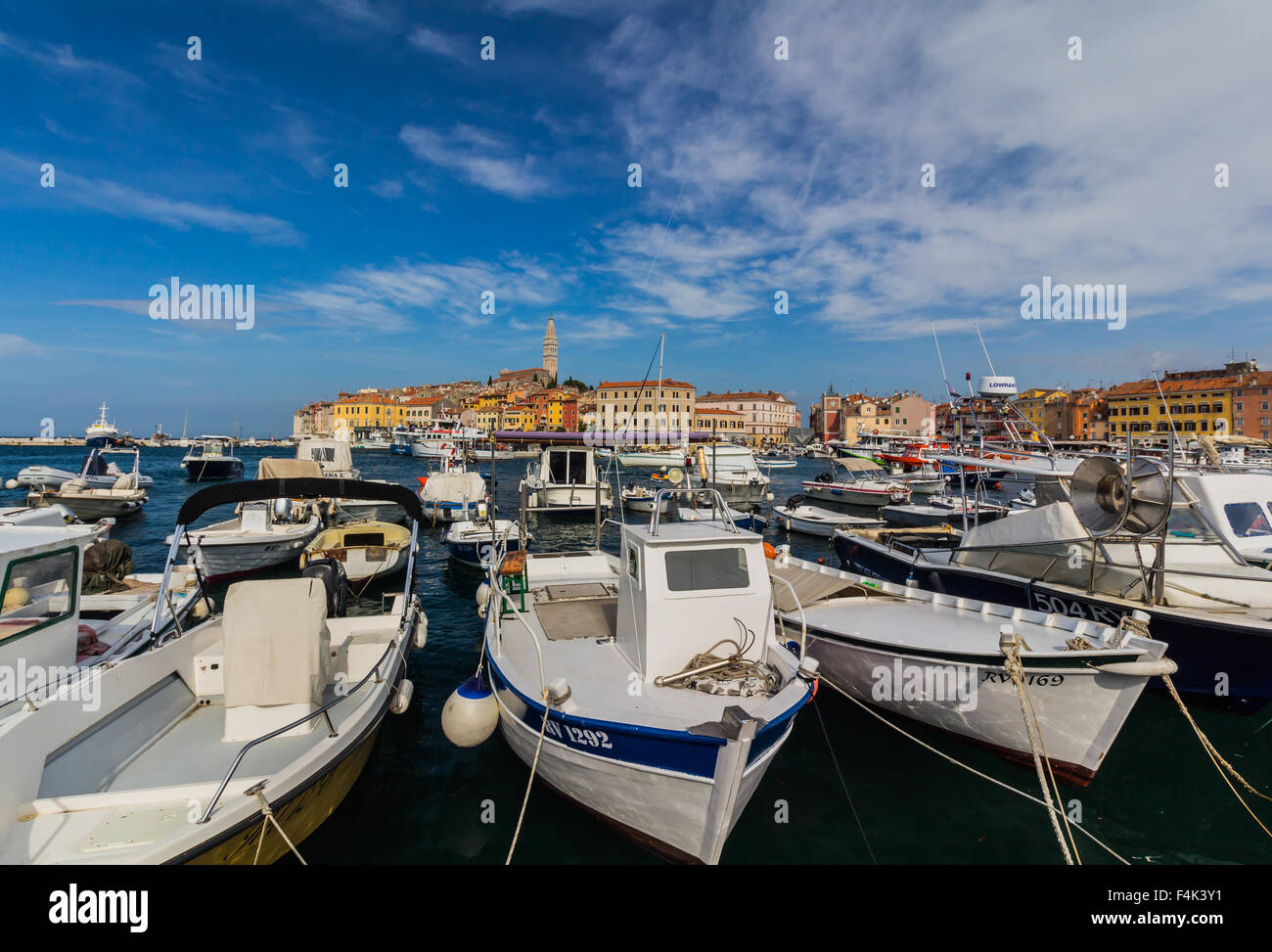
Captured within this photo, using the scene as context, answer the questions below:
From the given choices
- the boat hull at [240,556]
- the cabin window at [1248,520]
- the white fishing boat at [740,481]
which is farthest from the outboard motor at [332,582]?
the white fishing boat at [740,481]

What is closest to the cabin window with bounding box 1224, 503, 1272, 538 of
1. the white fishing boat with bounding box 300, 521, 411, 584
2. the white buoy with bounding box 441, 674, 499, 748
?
the white buoy with bounding box 441, 674, 499, 748

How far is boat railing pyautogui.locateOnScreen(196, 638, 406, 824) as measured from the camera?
4512mm

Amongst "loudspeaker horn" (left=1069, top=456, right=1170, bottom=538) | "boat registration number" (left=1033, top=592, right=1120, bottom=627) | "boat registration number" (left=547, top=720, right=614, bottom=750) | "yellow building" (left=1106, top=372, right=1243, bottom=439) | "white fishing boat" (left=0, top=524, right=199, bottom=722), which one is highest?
"yellow building" (left=1106, top=372, right=1243, bottom=439)

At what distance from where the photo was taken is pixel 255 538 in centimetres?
1752

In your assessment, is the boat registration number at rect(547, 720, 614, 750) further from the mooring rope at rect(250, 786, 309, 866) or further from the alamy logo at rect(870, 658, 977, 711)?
the alamy logo at rect(870, 658, 977, 711)

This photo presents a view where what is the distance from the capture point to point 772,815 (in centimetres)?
685

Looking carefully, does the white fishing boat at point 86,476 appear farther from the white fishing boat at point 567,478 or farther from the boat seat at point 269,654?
the boat seat at point 269,654

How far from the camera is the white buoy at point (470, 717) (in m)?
6.60

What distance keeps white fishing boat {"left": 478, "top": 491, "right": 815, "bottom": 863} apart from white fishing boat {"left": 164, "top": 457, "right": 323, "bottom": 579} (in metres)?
12.0

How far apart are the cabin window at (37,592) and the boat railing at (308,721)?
2.48 m

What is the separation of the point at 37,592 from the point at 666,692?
6.75 m
